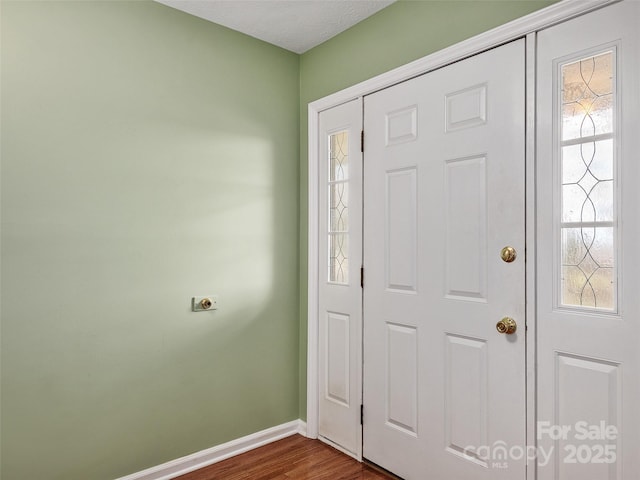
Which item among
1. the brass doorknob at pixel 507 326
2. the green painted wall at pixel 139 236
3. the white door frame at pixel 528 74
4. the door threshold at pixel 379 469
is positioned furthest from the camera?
the door threshold at pixel 379 469

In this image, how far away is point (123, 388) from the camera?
6.98ft

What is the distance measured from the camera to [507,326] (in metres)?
1.76

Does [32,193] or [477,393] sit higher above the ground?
[32,193]

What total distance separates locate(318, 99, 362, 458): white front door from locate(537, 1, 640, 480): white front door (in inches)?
39.3

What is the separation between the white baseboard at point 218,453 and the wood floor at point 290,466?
35 millimetres

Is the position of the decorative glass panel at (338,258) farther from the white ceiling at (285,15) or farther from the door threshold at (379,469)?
the white ceiling at (285,15)

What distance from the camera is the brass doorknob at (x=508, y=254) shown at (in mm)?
1756

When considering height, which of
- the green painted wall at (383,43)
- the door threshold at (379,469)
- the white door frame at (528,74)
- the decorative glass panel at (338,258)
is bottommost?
the door threshold at (379,469)

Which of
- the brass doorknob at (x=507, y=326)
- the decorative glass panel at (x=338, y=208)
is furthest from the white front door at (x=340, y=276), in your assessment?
the brass doorknob at (x=507, y=326)

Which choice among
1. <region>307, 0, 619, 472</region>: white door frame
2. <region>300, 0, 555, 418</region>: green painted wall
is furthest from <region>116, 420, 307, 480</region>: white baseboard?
<region>307, 0, 619, 472</region>: white door frame

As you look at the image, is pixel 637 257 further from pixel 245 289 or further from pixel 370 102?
pixel 245 289

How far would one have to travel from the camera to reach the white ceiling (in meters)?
2.26

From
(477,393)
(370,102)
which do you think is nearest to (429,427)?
(477,393)

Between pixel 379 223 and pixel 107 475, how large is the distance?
1806 mm
